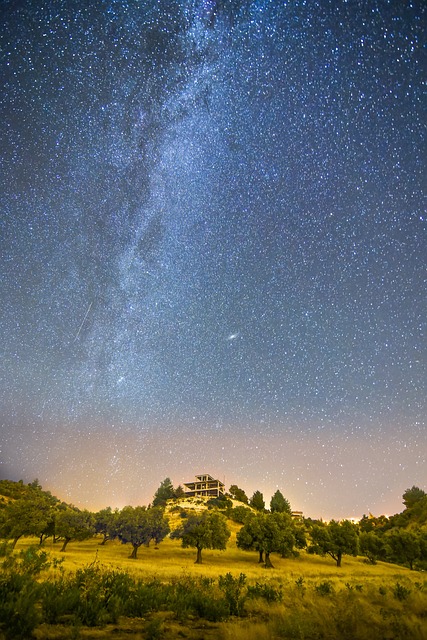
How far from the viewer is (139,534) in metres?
48.8

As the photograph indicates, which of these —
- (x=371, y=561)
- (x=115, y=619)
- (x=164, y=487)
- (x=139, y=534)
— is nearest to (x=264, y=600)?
(x=115, y=619)

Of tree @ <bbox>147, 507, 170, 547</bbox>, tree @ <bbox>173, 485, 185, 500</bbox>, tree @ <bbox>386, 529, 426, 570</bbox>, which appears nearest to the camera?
tree @ <bbox>147, 507, 170, 547</bbox>

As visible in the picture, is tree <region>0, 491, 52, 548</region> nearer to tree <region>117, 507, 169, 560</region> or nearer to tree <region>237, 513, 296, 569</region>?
tree <region>117, 507, 169, 560</region>

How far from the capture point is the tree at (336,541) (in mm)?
51969

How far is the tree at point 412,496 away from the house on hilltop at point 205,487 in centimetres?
6457

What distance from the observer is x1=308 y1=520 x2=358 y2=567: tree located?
52.0 m

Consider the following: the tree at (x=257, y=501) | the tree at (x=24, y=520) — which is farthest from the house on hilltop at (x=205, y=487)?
the tree at (x=24, y=520)

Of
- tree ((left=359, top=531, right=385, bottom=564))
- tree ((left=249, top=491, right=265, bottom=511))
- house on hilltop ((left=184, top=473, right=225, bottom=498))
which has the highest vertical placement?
house on hilltop ((left=184, top=473, right=225, bottom=498))

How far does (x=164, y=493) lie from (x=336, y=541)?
85.2 metres

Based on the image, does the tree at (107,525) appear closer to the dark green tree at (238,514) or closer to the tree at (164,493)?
the dark green tree at (238,514)

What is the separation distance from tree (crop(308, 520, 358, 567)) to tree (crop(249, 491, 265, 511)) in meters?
61.9

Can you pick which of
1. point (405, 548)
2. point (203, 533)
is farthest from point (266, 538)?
point (405, 548)

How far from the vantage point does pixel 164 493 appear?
12388 cm

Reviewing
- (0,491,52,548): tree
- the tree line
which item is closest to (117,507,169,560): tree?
the tree line
